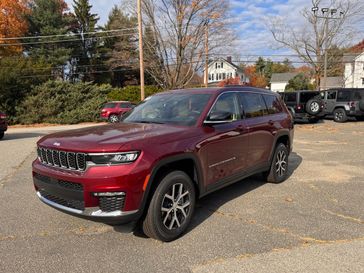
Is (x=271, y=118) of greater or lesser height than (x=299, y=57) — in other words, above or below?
below

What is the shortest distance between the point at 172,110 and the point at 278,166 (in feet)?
8.81

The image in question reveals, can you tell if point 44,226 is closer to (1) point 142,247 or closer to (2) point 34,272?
(2) point 34,272

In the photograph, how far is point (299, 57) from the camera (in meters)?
41.6

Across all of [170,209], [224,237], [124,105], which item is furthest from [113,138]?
[124,105]

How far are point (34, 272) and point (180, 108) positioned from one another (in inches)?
106

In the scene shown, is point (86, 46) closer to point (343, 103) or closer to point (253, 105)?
point (343, 103)

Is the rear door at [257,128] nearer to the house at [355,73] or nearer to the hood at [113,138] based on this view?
the hood at [113,138]

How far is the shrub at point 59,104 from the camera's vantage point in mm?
27359

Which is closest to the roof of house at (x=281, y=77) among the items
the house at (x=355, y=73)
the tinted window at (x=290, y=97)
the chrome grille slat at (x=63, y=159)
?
the house at (x=355, y=73)

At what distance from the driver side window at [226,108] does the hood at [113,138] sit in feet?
2.02

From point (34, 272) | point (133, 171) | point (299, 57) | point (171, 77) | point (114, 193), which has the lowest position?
point (34, 272)

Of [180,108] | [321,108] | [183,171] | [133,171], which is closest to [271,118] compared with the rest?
[180,108]

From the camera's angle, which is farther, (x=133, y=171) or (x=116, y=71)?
(x=116, y=71)

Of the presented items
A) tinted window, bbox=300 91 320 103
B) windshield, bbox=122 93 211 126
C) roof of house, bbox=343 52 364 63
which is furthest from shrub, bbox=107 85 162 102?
roof of house, bbox=343 52 364 63
